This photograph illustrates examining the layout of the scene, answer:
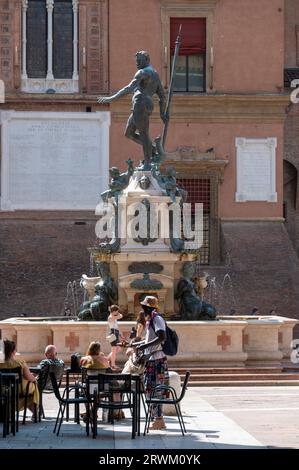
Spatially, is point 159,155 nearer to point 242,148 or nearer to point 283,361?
point 283,361

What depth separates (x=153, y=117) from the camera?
135ft

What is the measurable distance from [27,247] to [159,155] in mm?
14565

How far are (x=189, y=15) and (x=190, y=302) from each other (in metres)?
18.6

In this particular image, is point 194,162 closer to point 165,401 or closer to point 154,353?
point 154,353

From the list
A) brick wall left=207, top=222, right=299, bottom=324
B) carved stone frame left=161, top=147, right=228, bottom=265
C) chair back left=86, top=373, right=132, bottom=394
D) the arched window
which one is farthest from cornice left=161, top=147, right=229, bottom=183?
chair back left=86, top=373, right=132, bottom=394

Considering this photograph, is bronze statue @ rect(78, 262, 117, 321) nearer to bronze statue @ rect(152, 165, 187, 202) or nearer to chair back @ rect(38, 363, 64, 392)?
bronze statue @ rect(152, 165, 187, 202)

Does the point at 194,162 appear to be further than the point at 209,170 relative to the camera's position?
No

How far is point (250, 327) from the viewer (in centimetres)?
2331

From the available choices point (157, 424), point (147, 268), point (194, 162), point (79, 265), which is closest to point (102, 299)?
point (147, 268)

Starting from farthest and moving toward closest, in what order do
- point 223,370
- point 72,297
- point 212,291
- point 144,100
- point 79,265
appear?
point 79,265, point 212,291, point 72,297, point 144,100, point 223,370

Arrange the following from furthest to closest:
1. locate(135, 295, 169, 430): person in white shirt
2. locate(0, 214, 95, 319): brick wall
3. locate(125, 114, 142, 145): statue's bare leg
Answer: locate(0, 214, 95, 319): brick wall → locate(125, 114, 142, 145): statue's bare leg → locate(135, 295, 169, 430): person in white shirt

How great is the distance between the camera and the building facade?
40.9m

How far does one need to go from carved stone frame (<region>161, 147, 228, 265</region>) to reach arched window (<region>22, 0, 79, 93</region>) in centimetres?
364

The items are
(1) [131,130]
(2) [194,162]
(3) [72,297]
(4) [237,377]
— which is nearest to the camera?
(4) [237,377]
